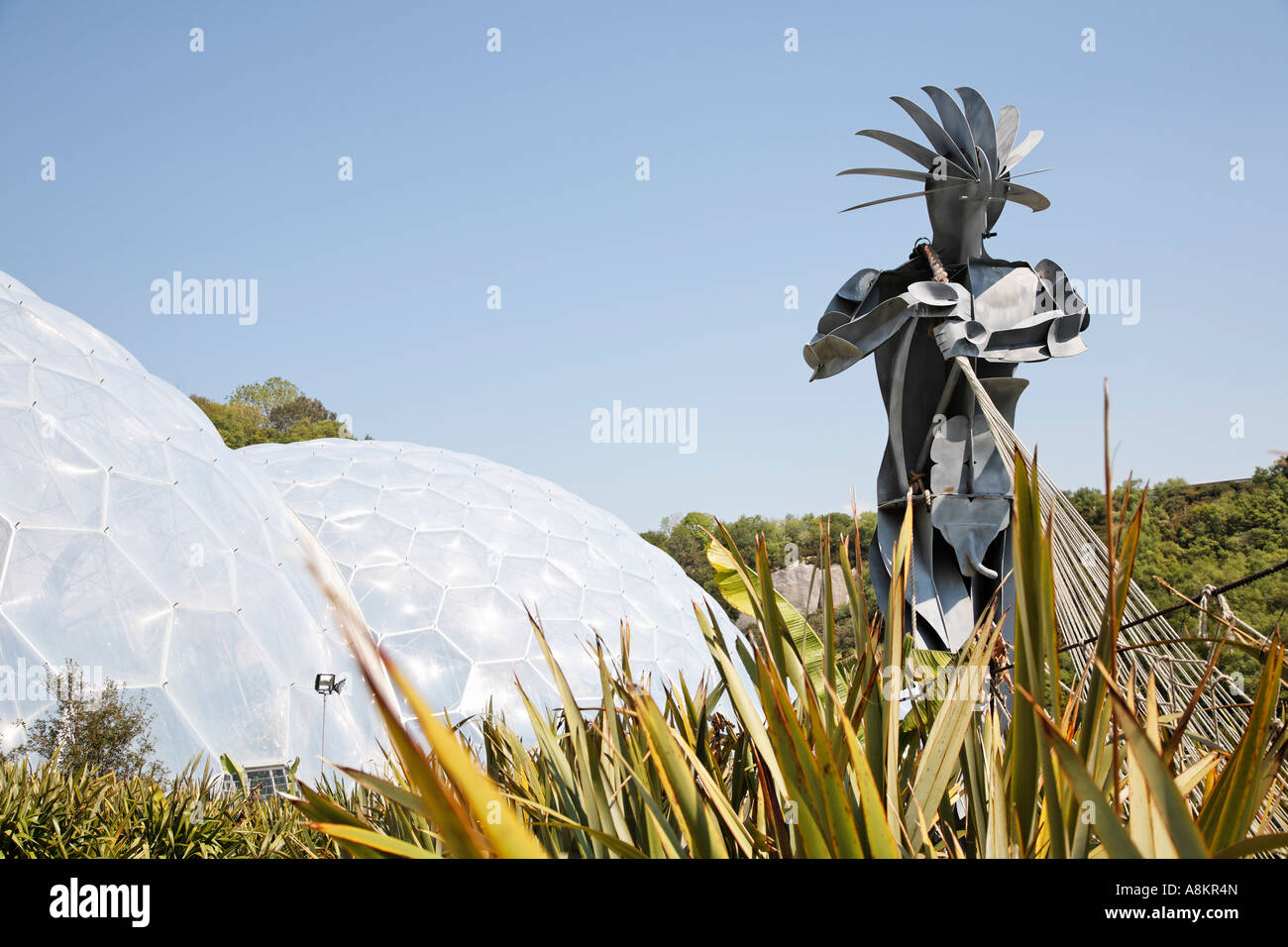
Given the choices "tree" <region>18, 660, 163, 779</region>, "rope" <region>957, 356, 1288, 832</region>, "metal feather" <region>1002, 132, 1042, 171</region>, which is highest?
"metal feather" <region>1002, 132, 1042, 171</region>

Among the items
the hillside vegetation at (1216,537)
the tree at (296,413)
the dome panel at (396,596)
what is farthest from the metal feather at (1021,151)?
the tree at (296,413)

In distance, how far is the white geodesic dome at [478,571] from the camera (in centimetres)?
1342

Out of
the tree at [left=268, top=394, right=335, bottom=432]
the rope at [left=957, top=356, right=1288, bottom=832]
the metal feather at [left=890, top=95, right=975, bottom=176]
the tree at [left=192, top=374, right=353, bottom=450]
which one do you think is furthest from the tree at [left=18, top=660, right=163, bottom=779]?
the tree at [left=268, top=394, right=335, bottom=432]

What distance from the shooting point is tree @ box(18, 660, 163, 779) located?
7168 mm

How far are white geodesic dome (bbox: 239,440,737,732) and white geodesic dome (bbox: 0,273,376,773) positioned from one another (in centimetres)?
202

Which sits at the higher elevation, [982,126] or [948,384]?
[982,126]

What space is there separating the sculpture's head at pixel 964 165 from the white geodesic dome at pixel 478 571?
7618 millimetres

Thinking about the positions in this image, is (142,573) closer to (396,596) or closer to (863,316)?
(396,596)

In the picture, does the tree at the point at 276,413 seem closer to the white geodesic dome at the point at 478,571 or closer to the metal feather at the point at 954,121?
the white geodesic dome at the point at 478,571

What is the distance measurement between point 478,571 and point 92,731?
7912 millimetres

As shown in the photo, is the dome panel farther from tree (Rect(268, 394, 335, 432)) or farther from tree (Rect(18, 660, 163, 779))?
A: tree (Rect(268, 394, 335, 432))

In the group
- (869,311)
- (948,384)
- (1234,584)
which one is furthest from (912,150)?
(1234,584)

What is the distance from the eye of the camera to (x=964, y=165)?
5801 mm
